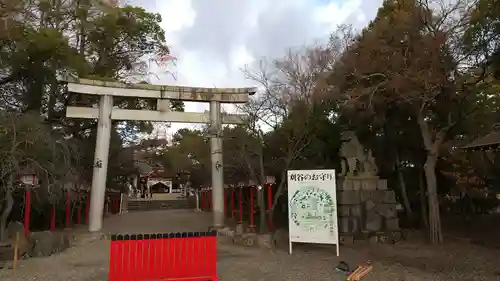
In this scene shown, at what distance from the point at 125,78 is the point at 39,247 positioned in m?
10.3

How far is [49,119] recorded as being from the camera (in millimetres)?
16906

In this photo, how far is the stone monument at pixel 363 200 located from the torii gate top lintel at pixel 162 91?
4979 millimetres

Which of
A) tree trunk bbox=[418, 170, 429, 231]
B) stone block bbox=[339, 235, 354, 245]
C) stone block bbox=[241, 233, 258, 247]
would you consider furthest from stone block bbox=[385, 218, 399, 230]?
stone block bbox=[241, 233, 258, 247]

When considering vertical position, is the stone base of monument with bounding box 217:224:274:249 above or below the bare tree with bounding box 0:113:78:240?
below

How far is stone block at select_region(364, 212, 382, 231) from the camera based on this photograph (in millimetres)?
12622

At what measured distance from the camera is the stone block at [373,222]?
41.4 ft

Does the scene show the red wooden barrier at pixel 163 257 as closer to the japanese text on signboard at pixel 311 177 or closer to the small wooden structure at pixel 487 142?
the japanese text on signboard at pixel 311 177

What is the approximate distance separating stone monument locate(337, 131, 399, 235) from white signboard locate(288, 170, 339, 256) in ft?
9.51

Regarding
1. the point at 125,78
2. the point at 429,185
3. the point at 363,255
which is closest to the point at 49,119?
the point at 125,78

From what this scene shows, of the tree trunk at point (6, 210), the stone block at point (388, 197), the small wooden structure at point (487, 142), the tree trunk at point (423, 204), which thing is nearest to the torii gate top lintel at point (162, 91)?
the tree trunk at point (6, 210)

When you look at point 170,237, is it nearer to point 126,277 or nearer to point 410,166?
point 126,277

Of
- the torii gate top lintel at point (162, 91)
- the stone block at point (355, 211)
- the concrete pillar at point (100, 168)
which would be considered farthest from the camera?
the torii gate top lintel at point (162, 91)

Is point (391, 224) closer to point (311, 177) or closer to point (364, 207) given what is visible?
point (364, 207)

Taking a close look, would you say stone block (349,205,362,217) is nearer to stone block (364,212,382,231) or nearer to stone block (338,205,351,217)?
stone block (338,205,351,217)
